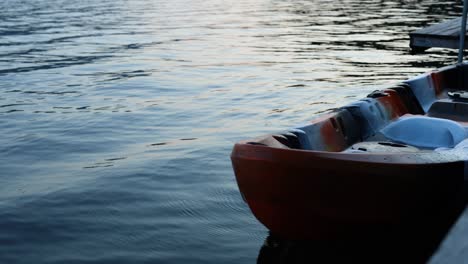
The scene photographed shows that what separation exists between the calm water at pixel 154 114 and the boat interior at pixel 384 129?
1235 mm

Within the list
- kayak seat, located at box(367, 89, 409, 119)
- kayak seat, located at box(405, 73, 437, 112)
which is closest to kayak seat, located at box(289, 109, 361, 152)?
kayak seat, located at box(367, 89, 409, 119)

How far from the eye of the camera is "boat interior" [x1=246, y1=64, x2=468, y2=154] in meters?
7.43

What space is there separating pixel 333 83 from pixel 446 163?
34.1ft

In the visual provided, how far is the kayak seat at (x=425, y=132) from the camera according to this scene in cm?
804

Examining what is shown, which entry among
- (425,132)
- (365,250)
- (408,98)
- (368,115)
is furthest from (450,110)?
(365,250)

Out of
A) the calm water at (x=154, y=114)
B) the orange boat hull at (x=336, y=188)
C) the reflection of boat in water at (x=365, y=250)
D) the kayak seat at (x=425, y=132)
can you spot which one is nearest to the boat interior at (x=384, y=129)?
the kayak seat at (x=425, y=132)

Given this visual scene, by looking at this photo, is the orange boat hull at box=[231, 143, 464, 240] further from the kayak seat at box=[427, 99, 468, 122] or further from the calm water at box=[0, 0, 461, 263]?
the kayak seat at box=[427, 99, 468, 122]

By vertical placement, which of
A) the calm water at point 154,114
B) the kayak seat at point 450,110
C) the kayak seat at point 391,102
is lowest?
the calm water at point 154,114

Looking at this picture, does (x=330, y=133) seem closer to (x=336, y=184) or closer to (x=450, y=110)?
(x=336, y=184)

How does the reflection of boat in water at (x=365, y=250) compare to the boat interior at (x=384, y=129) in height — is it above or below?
below

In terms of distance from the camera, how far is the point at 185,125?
493 inches

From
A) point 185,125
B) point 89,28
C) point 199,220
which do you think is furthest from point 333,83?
point 89,28

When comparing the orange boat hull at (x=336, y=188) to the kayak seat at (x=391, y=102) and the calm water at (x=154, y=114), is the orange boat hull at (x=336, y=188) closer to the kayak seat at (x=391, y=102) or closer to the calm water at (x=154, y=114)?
the calm water at (x=154, y=114)

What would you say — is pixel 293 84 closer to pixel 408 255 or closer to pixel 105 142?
pixel 105 142
